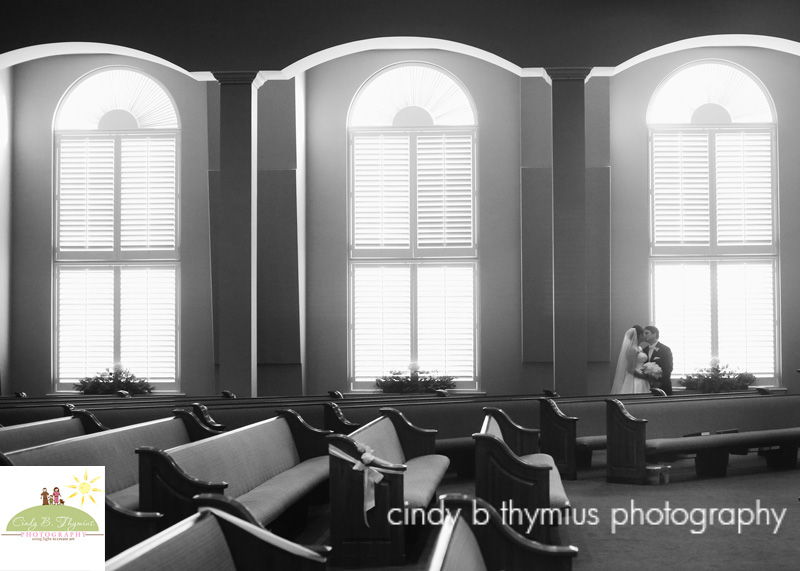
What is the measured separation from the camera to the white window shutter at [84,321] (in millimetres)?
11156

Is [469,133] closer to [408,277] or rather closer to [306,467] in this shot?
[408,277]

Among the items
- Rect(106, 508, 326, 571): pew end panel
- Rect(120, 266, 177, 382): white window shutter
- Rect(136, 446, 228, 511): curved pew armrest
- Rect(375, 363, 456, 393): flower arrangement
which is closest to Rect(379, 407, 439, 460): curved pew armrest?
Rect(136, 446, 228, 511): curved pew armrest

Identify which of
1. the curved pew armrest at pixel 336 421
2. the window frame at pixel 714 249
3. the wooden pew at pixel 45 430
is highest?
the window frame at pixel 714 249

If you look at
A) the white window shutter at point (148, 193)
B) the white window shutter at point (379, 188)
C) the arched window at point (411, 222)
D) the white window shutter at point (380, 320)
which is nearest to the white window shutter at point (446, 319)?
the arched window at point (411, 222)

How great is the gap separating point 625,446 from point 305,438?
2.52 meters

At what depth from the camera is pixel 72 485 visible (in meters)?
3.50

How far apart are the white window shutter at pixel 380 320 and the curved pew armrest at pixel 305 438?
17.7ft

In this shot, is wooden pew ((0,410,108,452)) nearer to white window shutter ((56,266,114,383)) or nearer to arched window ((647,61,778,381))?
white window shutter ((56,266,114,383))

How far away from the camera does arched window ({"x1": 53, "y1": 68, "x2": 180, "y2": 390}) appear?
36.7ft

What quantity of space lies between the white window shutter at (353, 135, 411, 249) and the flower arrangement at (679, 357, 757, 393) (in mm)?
4144

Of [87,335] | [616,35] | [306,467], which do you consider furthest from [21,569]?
[87,335]

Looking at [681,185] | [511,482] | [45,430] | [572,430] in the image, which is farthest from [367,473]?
[681,185]

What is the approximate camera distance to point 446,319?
11.1 metres

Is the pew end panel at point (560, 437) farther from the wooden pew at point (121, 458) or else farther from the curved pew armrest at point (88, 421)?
the curved pew armrest at point (88, 421)
